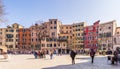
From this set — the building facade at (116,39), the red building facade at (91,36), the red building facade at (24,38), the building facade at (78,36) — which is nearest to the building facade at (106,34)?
the building facade at (116,39)

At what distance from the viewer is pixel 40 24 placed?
10494cm

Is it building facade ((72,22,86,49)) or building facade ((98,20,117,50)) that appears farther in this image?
building facade ((72,22,86,49))

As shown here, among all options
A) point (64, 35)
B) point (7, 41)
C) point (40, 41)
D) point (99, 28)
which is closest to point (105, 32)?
A: point (99, 28)

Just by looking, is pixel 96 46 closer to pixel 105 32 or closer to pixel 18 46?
pixel 105 32

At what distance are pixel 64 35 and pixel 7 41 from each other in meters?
28.5

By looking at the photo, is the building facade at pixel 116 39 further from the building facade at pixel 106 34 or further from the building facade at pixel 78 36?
the building facade at pixel 78 36

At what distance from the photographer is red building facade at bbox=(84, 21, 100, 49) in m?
99.2

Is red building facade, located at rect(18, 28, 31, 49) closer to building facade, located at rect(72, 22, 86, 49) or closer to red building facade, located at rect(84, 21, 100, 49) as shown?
building facade, located at rect(72, 22, 86, 49)

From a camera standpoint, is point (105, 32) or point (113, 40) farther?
point (105, 32)

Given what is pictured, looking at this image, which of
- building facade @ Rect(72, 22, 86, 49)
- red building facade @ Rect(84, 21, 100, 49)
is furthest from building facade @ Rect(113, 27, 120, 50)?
building facade @ Rect(72, 22, 86, 49)

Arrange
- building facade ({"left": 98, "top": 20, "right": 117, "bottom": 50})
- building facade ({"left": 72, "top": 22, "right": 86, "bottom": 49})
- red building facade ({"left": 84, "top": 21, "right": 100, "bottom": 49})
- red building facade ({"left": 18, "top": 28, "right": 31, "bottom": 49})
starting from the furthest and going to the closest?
red building facade ({"left": 18, "top": 28, "right": 31, "bottom": 49}) < building facade ({"left": 72, "top": 22, "right": 86, "bottom": 49}) < red building facade ({"left": 84, "top": 21, "right": 100, "bottom": 49}) < building facade ({"left": 98, "top": 20, "right": 117, "bottom": 50})

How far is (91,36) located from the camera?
102188mm

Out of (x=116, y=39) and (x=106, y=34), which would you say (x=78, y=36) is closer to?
(x=106, y=34)

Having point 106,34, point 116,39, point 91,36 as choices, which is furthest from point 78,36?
point 116,39
